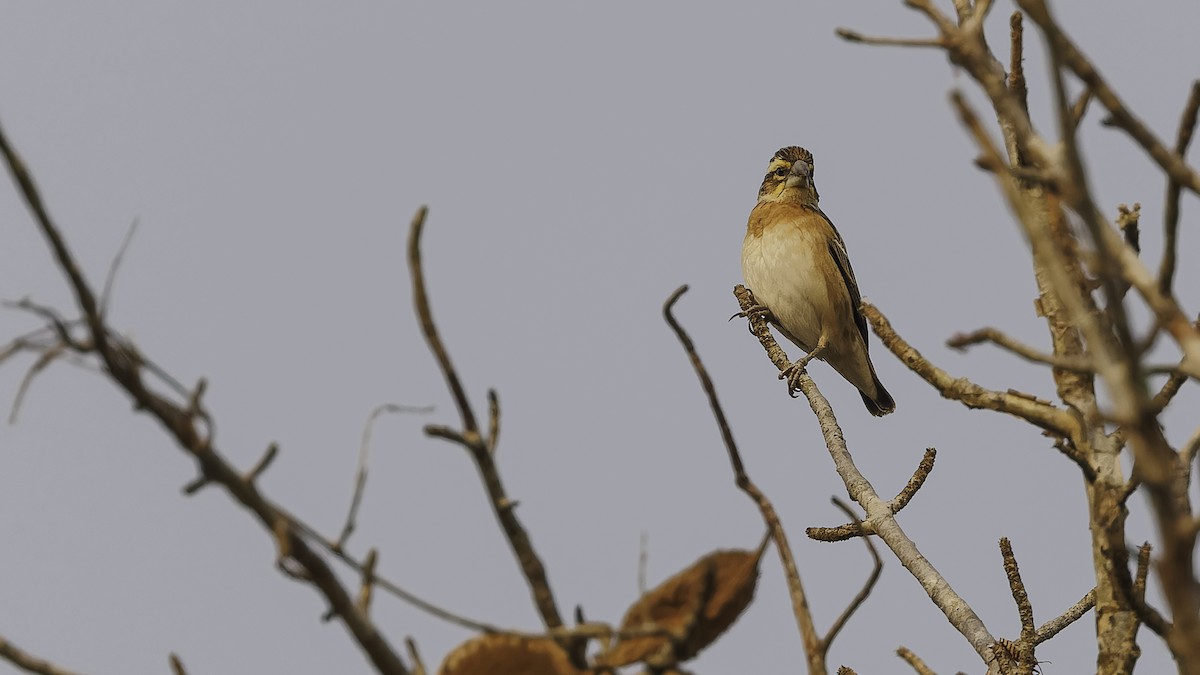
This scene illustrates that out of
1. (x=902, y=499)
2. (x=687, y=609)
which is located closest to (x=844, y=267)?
(x=902, y=499)

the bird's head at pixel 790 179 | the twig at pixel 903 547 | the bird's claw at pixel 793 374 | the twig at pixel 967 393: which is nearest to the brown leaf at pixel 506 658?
the twig at pixel 967 393

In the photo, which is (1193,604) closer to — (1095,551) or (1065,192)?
(1065,192)

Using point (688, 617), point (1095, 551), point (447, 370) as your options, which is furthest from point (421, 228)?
point (1095, 551)

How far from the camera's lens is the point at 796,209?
40.3 ft

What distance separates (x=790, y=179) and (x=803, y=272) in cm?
126

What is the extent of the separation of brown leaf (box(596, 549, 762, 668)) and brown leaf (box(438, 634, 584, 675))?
0.08 m

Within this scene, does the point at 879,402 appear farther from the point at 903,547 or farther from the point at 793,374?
the point at 903,547

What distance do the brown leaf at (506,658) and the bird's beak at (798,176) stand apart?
10.6 metres

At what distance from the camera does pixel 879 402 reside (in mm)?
13266

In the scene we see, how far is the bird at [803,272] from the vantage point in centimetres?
1178

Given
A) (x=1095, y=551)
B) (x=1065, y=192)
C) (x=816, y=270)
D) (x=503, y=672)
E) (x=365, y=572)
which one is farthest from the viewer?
(x=816, y=270)

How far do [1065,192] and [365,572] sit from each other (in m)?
1.10

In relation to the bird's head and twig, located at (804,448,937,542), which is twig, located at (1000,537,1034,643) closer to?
twig, located at (804,448,937,542)

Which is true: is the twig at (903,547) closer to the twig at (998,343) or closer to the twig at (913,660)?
the twig at (913,660)
